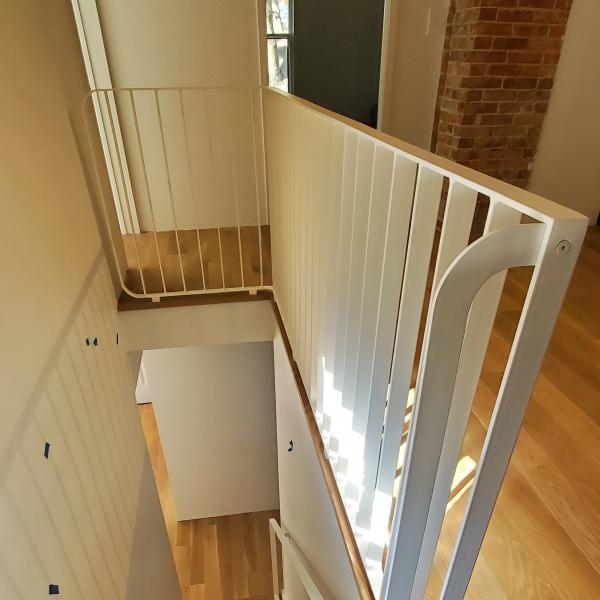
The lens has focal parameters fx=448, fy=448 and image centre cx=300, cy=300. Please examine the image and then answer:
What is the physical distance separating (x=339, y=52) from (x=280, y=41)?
60 centimetres

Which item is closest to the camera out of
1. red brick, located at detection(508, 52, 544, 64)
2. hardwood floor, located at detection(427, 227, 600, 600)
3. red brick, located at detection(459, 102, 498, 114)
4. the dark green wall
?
hardwood floor, located at detection(427, 227, 600, 600)

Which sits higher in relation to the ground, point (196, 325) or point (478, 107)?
point (478, 107)

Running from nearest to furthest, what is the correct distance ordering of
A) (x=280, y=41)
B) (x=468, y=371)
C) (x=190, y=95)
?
(x=468, y=371) → (x=190, y=95) → (x=280, y=41)

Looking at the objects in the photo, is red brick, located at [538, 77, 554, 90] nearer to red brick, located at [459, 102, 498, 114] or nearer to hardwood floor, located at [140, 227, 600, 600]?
red brick, located at [459, 102, 498, 114]

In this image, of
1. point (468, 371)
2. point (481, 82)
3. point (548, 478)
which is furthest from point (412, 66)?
point (468, 371)

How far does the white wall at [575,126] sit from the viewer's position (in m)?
2.61

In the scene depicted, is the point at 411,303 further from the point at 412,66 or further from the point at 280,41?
the point at 280,41

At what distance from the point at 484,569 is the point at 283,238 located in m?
1.43

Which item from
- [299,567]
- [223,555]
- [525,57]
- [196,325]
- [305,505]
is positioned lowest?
[223,555]

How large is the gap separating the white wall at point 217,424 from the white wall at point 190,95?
1.10 m

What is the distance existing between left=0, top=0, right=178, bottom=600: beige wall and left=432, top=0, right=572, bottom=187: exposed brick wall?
2134 mm

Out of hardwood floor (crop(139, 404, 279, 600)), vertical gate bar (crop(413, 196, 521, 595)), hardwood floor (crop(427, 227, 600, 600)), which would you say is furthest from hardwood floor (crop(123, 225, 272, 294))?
hardwood floor (crop(139, 404, 279, 600))

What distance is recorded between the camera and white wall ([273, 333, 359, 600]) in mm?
1533

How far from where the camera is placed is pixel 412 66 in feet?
9.77
